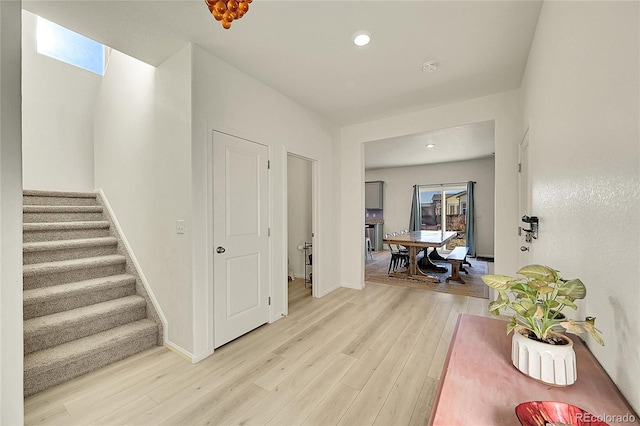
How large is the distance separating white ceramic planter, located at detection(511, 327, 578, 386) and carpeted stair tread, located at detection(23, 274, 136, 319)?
322cm

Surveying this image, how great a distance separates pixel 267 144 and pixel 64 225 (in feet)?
7.80

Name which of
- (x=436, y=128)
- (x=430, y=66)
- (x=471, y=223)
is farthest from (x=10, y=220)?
(x=471, y=223)

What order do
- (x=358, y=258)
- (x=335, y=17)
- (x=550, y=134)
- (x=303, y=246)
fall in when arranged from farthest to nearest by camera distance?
1. (x=303, y=246)
2. (x=358, y=258)
3. (x=335, y=17)
4. (x=550, y=134)

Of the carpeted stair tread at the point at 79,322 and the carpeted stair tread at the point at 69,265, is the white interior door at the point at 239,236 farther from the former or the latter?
the carpeted stair tread at the point at 69,265

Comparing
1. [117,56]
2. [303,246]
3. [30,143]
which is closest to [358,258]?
[303,246]

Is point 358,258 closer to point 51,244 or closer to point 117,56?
point 51,244

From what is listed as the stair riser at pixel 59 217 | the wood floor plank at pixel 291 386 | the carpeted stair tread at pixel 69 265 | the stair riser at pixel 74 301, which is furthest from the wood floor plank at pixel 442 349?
the stair riser at pixel 59 217

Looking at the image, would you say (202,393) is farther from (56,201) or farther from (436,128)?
(436,128)

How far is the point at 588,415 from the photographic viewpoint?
2.16 ft

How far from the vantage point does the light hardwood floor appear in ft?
5.36

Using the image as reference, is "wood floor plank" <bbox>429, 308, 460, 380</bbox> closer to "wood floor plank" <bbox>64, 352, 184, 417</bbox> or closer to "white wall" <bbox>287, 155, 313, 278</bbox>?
"wood floor plank" <bbox>64, 352, 184, 417</bbox>

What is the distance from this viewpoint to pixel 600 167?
970 mm

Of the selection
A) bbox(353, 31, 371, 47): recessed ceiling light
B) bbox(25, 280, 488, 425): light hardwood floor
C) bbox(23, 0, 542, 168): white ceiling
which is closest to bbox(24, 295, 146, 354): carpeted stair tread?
bbox(25, 280, 488, 425): light hardwood floor

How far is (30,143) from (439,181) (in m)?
8.52
